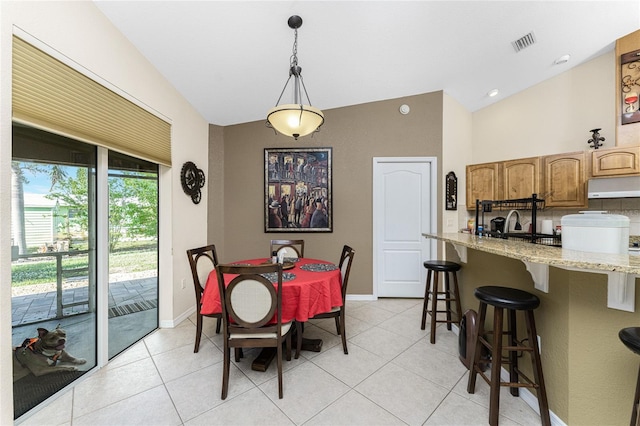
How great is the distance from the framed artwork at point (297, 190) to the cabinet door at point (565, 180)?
2894 millimetres

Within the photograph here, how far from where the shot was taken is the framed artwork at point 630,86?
2.79m

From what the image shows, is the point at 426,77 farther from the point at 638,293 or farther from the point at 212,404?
the point at 212,404

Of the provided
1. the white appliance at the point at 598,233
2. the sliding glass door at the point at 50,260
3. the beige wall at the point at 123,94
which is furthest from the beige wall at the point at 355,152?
the white appliance at the point at 598,233

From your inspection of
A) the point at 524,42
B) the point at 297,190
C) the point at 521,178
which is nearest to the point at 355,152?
the point at 297,190

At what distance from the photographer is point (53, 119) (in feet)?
4.96

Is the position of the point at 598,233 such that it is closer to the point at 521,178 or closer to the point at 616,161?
the point at 616,161

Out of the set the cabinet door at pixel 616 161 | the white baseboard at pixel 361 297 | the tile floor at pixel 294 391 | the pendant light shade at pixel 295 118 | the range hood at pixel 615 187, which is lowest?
the tile floor at pixel 294 391

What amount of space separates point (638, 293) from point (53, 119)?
133 inches

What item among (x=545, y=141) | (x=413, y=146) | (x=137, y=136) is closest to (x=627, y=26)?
(x=545, y=141)

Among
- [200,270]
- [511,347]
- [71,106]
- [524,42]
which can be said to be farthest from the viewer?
[200,270]

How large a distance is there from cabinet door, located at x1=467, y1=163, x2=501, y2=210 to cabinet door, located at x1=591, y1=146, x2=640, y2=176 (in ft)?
3.16

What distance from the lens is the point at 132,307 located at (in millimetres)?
2541

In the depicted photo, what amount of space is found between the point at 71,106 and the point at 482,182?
4.65 m

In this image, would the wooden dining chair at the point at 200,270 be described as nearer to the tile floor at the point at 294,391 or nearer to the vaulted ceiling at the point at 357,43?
the tile floor at the point at 294,391
